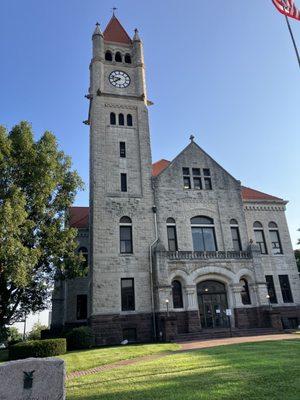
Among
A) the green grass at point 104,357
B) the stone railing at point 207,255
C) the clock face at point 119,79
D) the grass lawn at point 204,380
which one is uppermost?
the clock face at point 119,79

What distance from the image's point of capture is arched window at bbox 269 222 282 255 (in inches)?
1308

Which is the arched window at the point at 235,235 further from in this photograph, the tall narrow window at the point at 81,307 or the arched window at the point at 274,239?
the tall narrow window at the point at 81,307

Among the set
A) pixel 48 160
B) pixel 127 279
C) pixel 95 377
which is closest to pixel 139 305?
pixel 127 279

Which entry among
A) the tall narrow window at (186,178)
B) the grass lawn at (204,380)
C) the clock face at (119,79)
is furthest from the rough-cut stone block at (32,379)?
the clock face at (119,79)

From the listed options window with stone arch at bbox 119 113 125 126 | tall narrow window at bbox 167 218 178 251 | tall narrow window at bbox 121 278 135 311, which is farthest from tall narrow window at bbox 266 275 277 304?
window with stone arch at bbox 119 113 125 126

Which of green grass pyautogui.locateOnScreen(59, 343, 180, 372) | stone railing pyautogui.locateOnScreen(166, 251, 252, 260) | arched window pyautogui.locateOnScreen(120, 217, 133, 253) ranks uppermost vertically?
arched window pyautogui.locateOnScreen(120, 217, 133, 253)

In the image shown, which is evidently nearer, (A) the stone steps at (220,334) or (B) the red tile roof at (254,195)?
(A) the stone steps at (220,334)

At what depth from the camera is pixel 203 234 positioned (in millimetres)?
30891

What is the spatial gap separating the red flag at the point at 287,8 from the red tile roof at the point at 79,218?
22.8 meters

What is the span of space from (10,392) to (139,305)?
20902 millimetres

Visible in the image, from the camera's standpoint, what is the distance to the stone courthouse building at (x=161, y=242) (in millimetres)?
26766

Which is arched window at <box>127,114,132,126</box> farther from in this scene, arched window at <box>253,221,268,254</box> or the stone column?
the stone column

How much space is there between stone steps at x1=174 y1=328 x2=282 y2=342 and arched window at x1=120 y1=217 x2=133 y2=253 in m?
7.89

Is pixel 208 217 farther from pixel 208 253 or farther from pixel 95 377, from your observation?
pixel 95 377
